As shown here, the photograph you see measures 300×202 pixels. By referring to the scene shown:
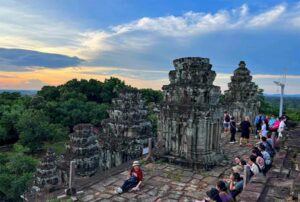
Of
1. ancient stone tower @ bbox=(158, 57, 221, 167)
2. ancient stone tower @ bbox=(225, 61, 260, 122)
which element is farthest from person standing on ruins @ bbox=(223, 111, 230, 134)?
ancient stone tower @ bbox=(158, 57, 221, 167)

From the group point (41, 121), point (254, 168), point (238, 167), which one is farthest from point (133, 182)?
point (41, 121)

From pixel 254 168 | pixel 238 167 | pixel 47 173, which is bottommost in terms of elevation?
pixel 47 173

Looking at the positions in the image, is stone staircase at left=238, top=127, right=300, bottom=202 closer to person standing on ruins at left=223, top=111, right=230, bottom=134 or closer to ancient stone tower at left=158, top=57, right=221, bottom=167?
ancient stone tower at left=158, top=57, right=221, bottom=167

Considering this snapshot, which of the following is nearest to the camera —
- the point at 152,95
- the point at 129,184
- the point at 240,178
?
the point at 240,178

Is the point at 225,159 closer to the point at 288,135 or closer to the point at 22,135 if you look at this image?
the point at 288,135

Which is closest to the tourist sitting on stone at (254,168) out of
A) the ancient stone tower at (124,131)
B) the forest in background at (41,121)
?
the ancient stone tower at (124,131)

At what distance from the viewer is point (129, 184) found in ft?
24.0

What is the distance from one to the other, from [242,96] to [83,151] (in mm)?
9429

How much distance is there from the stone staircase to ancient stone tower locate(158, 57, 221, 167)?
218 cm

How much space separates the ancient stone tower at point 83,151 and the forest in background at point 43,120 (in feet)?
24.8

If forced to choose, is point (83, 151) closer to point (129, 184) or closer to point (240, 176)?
point (129, 184)

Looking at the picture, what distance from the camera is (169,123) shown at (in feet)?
32.5

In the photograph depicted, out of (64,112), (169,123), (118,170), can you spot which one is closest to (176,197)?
(118,170)

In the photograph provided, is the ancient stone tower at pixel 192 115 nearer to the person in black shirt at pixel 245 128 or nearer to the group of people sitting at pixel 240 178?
the group of people sitting at pixel 240 178
